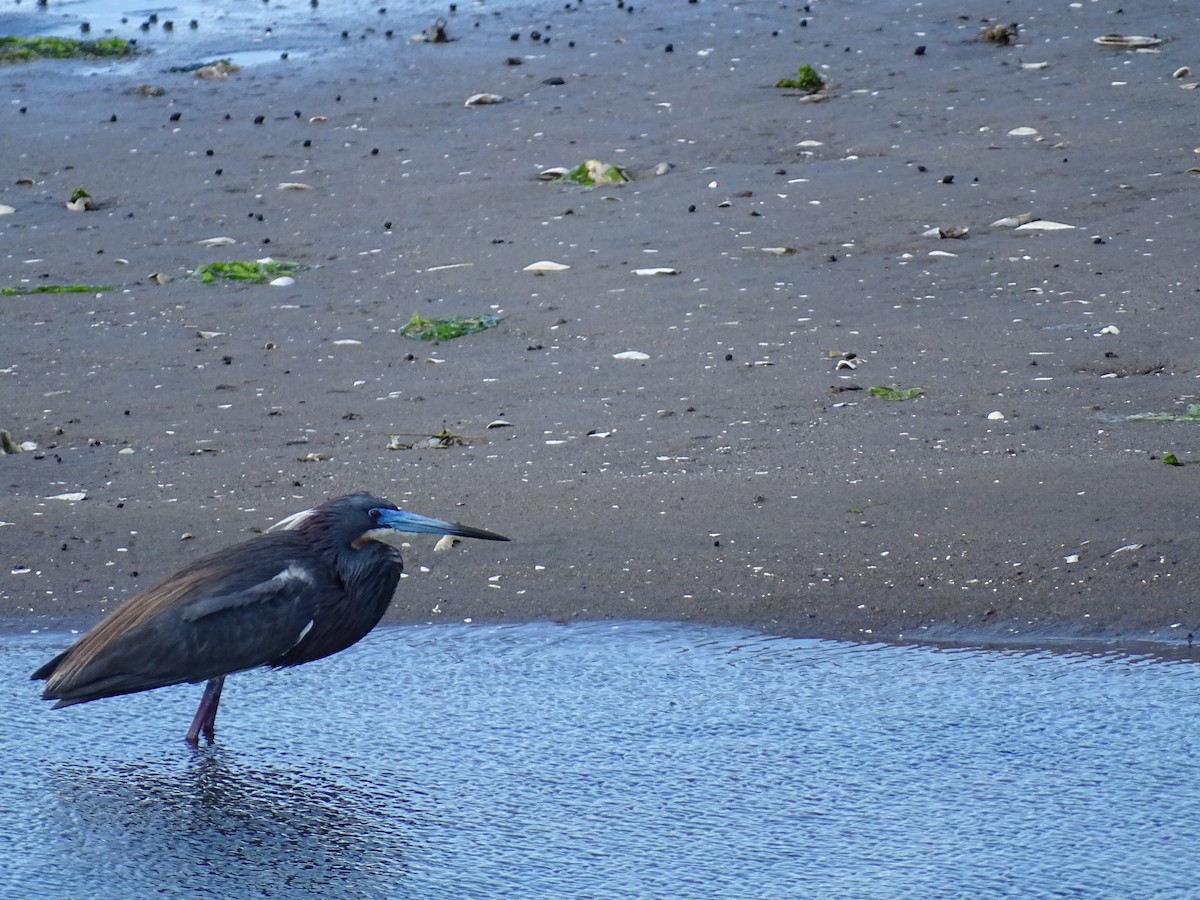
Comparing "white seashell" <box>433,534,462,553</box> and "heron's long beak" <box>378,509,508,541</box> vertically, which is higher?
"heron's long beak" <box>378,509,508,541</box>

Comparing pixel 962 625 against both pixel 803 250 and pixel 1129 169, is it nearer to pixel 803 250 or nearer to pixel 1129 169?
pixel 803 250

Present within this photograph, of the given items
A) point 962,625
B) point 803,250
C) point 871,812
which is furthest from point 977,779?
point 803,250

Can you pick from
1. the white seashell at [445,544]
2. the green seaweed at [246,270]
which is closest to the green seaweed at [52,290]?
the green seaweed at [246,270]

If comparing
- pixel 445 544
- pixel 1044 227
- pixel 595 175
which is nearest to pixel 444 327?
pixel 595 175

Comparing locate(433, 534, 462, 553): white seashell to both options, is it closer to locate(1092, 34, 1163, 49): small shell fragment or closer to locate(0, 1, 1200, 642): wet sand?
locate(0, 1, 1200, 642): wet sand

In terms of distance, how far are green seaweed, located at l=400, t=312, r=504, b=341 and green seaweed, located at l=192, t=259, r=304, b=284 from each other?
1402mm

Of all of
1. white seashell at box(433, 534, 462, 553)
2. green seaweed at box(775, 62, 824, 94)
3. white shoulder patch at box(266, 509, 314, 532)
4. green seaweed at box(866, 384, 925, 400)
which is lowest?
white seashell at box(433, 534, 462, 553)

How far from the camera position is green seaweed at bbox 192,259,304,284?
981 centimetres

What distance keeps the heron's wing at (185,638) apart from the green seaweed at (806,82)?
862 centimetres

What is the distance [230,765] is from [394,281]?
5406 mm

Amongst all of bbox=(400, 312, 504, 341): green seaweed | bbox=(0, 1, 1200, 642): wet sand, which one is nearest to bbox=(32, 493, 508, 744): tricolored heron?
bbox=(0, 1, 1200, 642): wet sand

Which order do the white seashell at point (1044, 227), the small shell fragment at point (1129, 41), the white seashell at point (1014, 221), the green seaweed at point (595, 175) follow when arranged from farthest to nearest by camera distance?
the small shell fragment at point (1129, 41) < the green seaweed at point (595, 175) < the white seashell at point (1014, 221) < the white seashell at point (1044, 227)

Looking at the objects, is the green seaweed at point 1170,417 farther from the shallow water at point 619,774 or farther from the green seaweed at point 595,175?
the green seaweed at point 595,175

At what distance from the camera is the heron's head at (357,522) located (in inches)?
194
